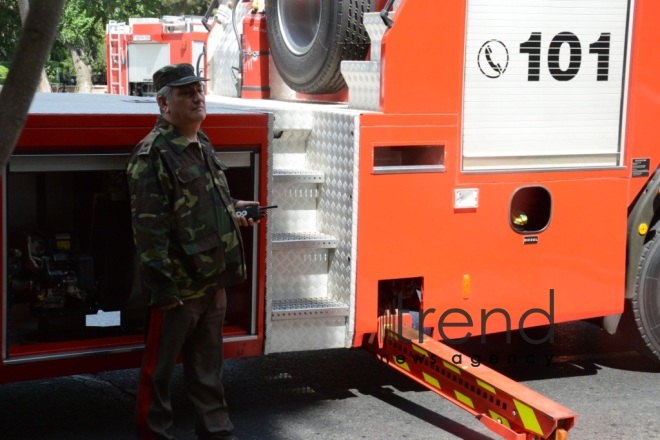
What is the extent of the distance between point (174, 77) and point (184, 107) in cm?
17

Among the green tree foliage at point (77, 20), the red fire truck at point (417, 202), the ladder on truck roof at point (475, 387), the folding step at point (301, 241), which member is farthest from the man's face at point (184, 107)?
the green tree foliage at point (77, 20)

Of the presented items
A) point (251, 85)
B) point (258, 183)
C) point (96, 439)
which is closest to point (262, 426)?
point (96, 439)

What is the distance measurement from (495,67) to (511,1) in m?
0.35

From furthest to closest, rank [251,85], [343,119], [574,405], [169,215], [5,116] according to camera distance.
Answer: [251,85]
[574,405]
[343,119]
[169,215]
[5,116]

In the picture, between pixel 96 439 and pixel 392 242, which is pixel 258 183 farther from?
pixel 96 439

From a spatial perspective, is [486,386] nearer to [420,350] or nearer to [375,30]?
[420,350]

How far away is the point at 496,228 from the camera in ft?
17.9

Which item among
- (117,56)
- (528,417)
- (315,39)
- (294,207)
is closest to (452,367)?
(528,417)

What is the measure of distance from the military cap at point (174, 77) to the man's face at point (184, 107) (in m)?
0.03

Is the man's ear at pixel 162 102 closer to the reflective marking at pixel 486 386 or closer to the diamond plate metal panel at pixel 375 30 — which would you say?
the diamond plate metal panel at pixel 375 30

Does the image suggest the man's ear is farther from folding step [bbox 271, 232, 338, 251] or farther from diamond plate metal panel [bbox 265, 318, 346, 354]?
diamond plate metal panel [bbox 265, 318, 346, 354]

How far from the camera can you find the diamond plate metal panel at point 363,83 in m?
5.28

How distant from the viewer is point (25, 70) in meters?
2.54

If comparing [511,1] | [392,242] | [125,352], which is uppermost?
[511,1]
